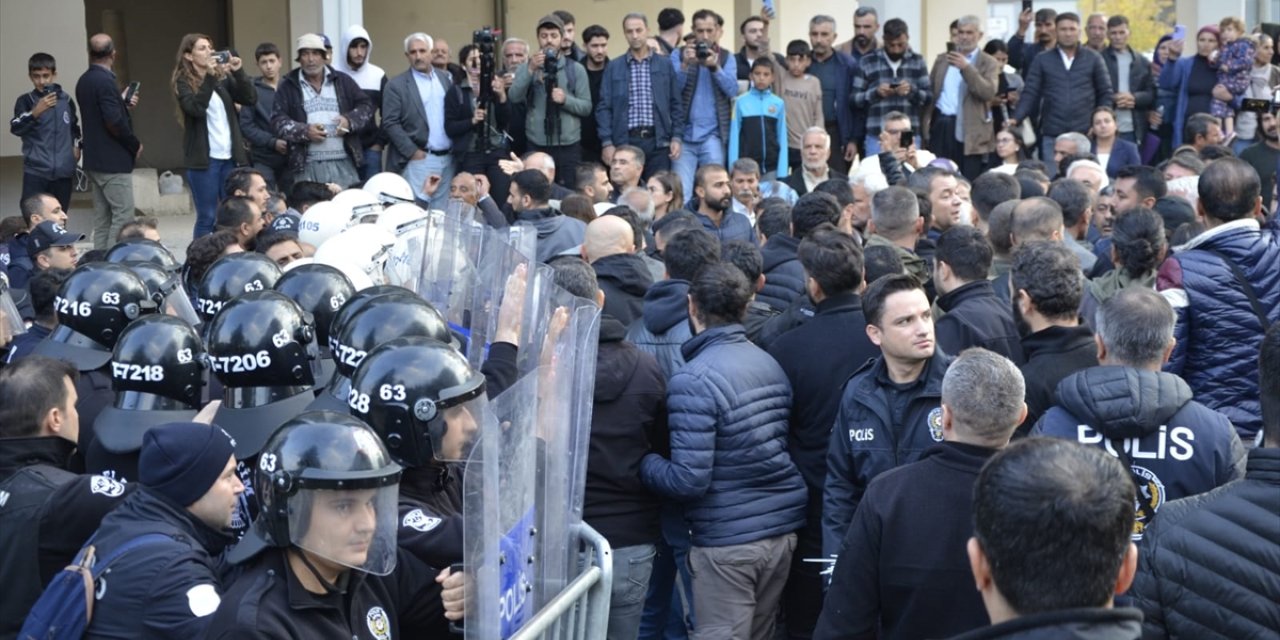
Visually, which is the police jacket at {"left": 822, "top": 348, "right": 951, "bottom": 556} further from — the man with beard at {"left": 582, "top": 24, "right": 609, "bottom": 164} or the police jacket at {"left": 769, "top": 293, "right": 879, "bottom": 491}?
the man with beard at {"left": 582, "top": 24, "right": 609, "bottom": 164}

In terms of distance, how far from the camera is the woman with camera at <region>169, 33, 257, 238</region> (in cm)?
1205

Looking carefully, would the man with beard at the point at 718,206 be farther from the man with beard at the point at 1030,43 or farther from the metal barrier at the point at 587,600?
the man with beard at the point at 1030,43

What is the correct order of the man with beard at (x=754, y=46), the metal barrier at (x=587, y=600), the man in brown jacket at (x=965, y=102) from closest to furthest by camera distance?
the metal barrier at (x=587, y=600)
the man with beard at (x=754, y=46)
the man in brown jacket at (x=965, y=102)

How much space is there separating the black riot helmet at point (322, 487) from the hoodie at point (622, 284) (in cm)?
355

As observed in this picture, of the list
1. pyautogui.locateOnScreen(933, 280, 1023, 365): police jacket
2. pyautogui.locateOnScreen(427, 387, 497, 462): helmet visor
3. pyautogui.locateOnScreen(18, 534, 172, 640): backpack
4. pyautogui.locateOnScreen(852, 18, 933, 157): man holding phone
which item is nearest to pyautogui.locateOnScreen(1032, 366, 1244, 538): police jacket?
pyautogui.locateOnScreen(933, 280, 1023, 365): police jacket

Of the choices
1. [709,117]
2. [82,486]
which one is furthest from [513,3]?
[82,486]

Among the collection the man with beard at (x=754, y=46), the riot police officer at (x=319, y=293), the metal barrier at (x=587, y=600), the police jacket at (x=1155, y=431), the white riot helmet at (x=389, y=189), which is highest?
the man with beard at (x=754, y=46)

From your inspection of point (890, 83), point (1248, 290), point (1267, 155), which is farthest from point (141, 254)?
point (1267, 155)

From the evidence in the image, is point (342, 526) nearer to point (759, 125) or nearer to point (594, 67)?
point (759, 125)

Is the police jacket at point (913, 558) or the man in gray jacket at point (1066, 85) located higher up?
the man in gray jacket at point (1066, 85)

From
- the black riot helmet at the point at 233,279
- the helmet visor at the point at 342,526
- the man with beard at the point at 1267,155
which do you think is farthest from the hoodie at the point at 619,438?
the man with beard at the point at 1267,155

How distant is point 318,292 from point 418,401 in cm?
201

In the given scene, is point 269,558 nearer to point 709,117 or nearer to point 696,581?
point 696,581

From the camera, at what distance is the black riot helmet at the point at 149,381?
5016mm
